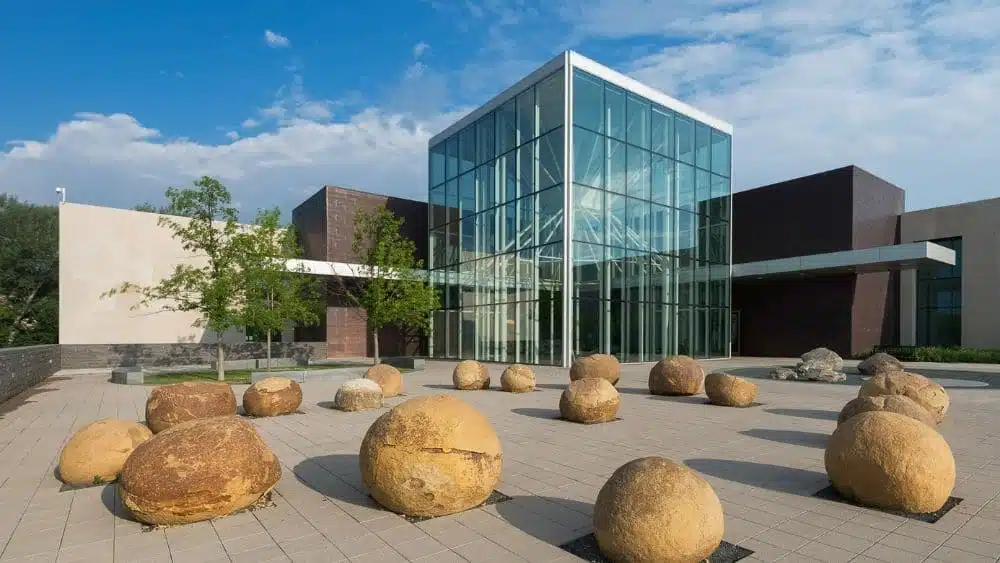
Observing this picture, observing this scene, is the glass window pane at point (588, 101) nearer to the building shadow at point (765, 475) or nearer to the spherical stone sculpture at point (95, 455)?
the building shadow at point (765, 475)

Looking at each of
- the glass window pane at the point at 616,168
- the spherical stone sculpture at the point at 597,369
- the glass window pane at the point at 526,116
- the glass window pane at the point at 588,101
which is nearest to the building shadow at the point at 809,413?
the spherical stone sculpture at the point at 597,369

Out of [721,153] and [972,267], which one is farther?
[972,267]

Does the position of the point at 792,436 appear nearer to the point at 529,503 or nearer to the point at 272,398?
the point at 529,503

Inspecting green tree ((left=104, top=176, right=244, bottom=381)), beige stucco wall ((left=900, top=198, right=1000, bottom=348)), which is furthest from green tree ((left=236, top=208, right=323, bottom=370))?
beige stucco wall ((left=900, top=198, right=1000, bottom=348))

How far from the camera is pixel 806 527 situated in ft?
17.5

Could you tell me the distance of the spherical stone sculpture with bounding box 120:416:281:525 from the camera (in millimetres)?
5254

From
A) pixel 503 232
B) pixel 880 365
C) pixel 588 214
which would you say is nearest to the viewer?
pixel 880 365

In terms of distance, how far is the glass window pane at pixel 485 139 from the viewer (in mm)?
30006

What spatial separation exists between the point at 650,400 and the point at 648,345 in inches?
548

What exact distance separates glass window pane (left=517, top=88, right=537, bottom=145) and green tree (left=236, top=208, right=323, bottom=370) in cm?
1265

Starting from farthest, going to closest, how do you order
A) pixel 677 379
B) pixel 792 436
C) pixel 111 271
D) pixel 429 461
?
pixel 111 271 → pixel 677 379 → pixel 792 436 → pixel 429 461

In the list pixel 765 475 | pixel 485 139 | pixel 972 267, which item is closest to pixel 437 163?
pixel 485 139

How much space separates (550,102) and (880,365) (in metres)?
17.6

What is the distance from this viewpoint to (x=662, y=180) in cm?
2892
